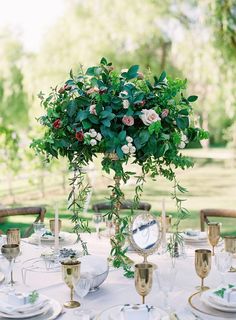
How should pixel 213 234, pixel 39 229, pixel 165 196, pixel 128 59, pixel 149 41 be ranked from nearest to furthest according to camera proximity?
pixel 213 234, pixel 39 229, pixel 165 196, pixel 149 41, pixel 128 59

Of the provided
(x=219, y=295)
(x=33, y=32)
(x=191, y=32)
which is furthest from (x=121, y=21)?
(x=219, y=295)

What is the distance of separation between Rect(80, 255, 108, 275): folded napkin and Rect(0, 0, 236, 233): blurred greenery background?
4.76m

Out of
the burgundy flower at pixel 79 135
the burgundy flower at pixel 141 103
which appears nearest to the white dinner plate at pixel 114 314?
the burgundy flower at pixel 79 135

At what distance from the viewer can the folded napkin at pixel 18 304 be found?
67.8 inches

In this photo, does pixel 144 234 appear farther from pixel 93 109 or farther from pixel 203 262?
pixel 93 109

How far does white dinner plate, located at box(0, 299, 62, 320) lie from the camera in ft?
5.64

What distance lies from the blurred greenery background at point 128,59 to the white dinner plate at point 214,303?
491cm

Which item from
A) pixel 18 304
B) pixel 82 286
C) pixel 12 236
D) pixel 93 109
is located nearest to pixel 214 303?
pixel 82 286

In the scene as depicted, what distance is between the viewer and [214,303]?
1789 millimetres

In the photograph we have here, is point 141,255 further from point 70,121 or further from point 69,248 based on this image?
point 70,121

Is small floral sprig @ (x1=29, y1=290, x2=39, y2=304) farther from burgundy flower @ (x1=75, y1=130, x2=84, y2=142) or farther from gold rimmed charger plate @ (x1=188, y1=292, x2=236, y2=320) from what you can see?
burgundy flower @ (x1=75, y1=130, x2=84, y2=142)

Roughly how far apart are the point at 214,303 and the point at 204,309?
4cm

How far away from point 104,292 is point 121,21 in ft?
34.5

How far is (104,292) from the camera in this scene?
79.9 inches
